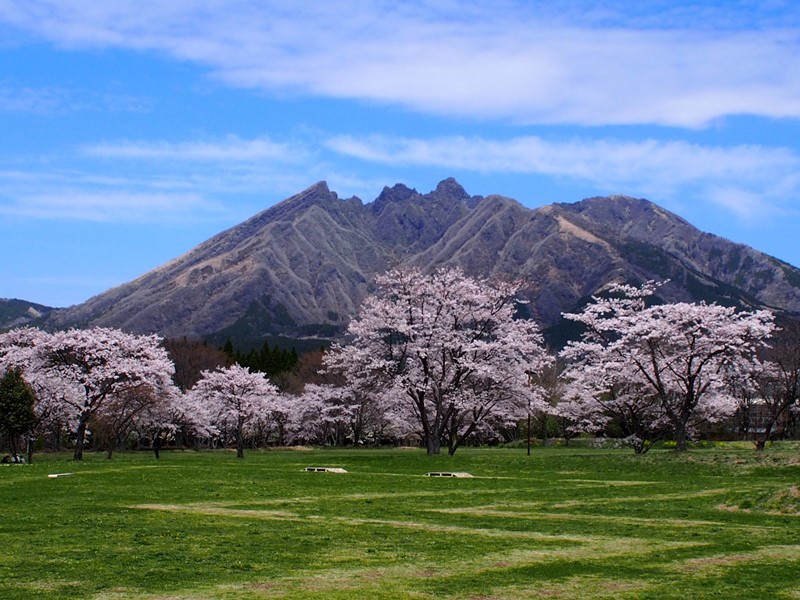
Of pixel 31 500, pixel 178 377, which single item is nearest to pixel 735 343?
pixel 31 500

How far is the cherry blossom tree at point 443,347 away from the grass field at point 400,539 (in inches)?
811

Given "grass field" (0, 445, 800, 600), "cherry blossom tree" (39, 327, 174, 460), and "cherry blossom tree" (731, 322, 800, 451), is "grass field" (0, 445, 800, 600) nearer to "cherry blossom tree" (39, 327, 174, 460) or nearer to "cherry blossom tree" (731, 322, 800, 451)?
"cherry blossom tree" (731, 322, 800, 451)

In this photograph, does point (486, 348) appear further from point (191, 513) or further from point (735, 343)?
point (191, 513)

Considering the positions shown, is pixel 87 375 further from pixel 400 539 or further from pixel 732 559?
pixel 732 559

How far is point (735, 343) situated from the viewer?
45.8m

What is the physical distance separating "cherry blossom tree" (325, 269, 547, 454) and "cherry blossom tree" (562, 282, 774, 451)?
3.98m

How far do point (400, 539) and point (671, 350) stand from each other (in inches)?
1439

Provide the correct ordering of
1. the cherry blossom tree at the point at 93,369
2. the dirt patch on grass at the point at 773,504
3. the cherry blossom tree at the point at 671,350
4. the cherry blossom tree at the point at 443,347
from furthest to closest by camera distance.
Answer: the cherry blossom tree at the point at 93,369
the cherry blossom tree at the point at 443,347
the cherry blossom tree at the point at 671,350
the dirt patch on grass at the point at 773,504

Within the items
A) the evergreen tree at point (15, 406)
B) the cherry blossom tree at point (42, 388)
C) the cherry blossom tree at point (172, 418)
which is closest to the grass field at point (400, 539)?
the evergreen tree at point (15, 406)

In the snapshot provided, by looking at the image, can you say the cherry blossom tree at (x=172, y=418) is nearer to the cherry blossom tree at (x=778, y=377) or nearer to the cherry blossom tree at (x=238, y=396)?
the cherry blossom tree at (x=238, y=396)

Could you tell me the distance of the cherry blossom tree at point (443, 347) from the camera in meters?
52.3

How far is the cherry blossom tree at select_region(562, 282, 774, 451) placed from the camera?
4597 centimetres

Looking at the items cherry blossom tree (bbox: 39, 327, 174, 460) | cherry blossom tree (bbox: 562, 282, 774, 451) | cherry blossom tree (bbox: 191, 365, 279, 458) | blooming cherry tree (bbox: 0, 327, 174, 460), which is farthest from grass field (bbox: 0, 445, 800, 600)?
cherry blossom tree (bbox: 191, 365, 279, 458)

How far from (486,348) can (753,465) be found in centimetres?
1952
